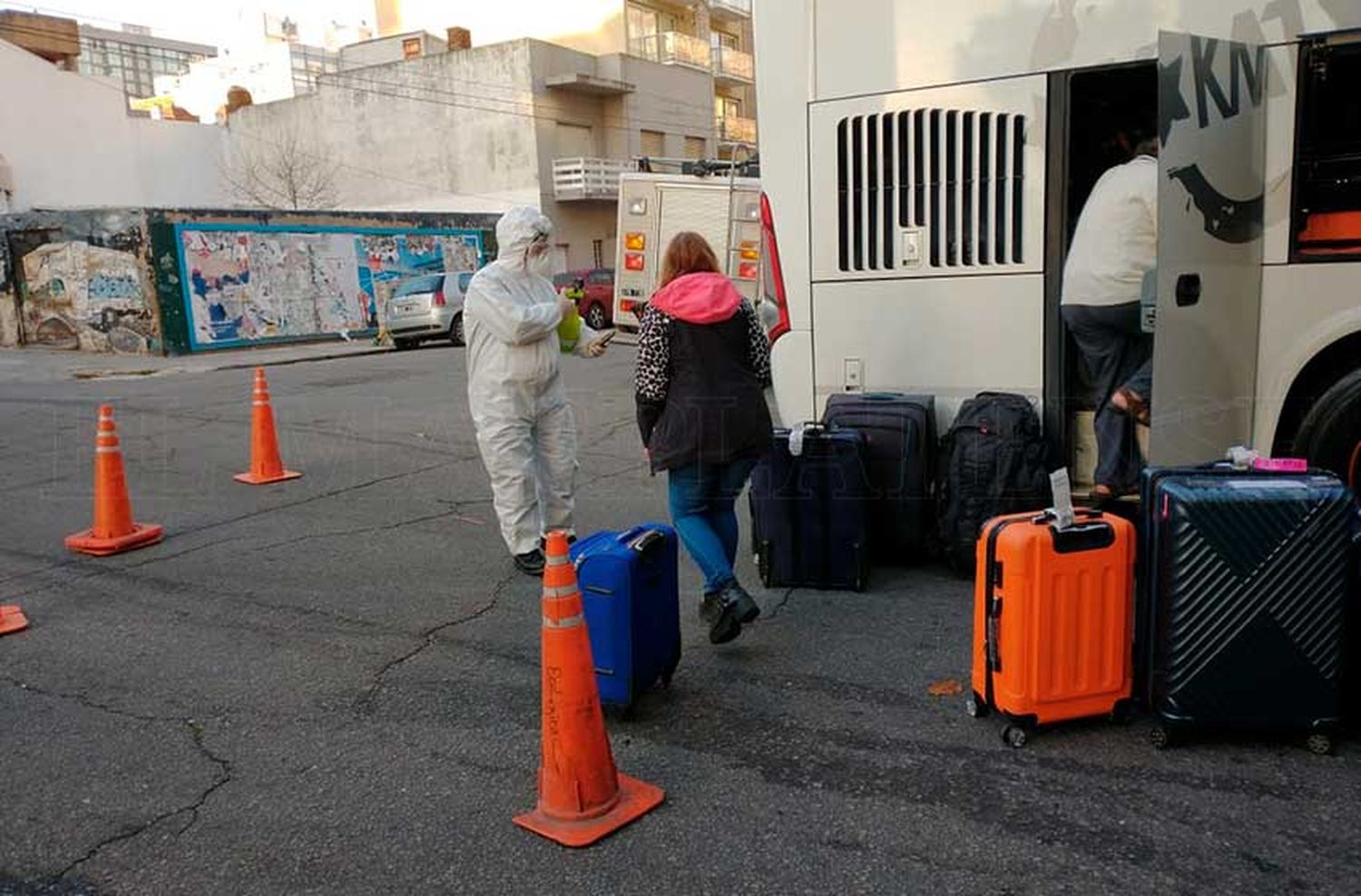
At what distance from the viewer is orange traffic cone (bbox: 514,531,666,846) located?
3146 millimetres

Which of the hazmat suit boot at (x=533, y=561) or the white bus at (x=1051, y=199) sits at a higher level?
the white bus at (x=1051, y=199)

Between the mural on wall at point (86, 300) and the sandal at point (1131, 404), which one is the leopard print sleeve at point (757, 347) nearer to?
the sandal at point (1131, 404)

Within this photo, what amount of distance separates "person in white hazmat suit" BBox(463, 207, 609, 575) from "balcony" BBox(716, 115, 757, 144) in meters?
41.6

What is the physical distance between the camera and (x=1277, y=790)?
318cm

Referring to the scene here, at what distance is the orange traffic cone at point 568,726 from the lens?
3146 mm

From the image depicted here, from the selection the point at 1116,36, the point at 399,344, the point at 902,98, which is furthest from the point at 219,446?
the point at 399,344

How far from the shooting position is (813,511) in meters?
5.16

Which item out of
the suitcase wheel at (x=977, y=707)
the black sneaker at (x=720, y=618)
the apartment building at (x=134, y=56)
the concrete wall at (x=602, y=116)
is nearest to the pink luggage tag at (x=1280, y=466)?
the suitcase wheel at (x=977, y=707)

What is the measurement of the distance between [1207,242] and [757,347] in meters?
2.02

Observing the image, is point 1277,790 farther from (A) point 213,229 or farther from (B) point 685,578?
(A) point 213,229

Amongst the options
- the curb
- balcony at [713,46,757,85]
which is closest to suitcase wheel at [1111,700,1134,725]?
the curb

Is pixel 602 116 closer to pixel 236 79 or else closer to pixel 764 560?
pixel 236 79

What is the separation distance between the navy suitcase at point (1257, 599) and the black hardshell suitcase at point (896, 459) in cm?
190

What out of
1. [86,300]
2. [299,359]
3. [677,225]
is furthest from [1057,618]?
[86,300]
